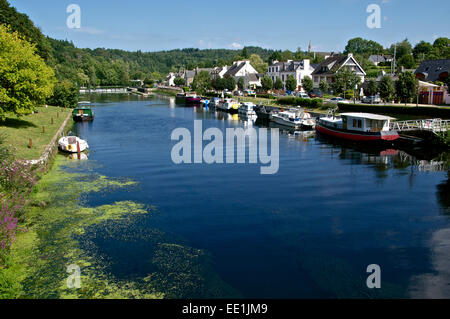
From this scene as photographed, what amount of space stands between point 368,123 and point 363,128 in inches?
32.4

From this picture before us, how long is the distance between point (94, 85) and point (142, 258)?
18898cm

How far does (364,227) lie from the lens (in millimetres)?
19438

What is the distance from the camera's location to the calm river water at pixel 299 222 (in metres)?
14.6

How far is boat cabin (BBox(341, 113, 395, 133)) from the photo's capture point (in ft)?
143

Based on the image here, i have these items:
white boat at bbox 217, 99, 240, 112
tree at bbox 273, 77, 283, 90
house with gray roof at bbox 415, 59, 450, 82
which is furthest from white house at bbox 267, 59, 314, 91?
house with gray roof at bbox 415, 59, 450, 82

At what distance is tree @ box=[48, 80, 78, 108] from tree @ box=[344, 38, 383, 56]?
14824 centimetres

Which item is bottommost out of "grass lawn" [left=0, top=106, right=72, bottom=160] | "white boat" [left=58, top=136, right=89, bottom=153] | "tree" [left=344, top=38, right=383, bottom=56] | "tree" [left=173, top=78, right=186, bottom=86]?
"white boat" [left=58, top=136, right=89, bottom=153]

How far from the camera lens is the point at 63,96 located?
7694cm

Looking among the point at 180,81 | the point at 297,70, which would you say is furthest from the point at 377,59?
the point at 180,81

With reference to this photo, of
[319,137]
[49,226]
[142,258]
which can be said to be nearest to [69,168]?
[49,226]

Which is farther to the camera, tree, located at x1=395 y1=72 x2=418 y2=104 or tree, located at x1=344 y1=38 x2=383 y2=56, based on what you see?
tree, located at x1=344 y1=38 x2=383 y2=56

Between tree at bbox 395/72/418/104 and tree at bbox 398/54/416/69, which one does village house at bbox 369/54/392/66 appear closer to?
tree at bbox 398/54/416/69

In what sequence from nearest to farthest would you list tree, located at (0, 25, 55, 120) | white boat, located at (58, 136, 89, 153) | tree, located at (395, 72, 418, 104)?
tree, located at (0, 25, 55, 120)
white boat, located at (58, 136, 89, 153)
tree, located at (395, 72, 418, 104)
